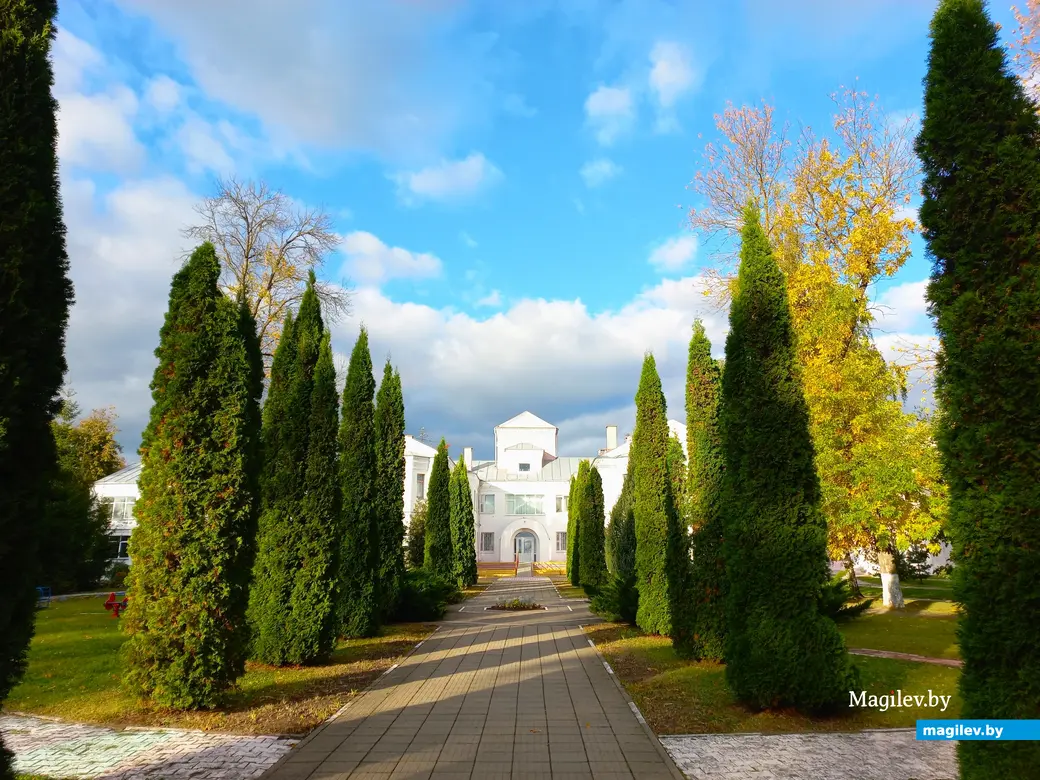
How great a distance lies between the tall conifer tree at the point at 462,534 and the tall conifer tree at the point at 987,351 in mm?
22722

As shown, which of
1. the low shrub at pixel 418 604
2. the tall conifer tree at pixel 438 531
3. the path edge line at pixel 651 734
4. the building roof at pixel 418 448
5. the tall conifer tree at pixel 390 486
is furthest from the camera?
the building roof at pixel 418 448

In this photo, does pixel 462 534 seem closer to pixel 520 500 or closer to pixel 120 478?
pixel 520 500

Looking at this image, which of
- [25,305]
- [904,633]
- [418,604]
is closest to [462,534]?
[418,604]

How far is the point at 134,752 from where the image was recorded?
5.48m

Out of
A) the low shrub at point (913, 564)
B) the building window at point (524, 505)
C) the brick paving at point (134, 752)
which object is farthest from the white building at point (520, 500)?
the brick paving at point (134, 752)

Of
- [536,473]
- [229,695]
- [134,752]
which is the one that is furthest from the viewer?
[536,473]

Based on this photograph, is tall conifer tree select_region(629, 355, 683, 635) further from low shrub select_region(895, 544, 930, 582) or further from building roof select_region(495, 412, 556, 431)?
building roof select_region(495, 412, 556, 431)

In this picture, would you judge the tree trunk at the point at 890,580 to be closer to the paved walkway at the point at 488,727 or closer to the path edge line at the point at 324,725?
the paved walkway at the point at 488,727

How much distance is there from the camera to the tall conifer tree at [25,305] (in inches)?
150

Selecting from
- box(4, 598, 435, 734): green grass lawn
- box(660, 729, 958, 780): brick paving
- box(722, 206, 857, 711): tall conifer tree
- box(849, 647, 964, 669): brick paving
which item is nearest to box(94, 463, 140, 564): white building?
box(4, 598, 435, 734): green grass lawn

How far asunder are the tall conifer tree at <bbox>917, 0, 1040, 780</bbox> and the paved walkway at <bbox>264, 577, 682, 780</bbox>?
2530 millimetres

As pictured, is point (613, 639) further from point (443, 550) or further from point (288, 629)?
point (443, 550)

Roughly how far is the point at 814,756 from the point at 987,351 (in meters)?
3.78

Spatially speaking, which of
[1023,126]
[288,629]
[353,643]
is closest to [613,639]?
[353,643]
